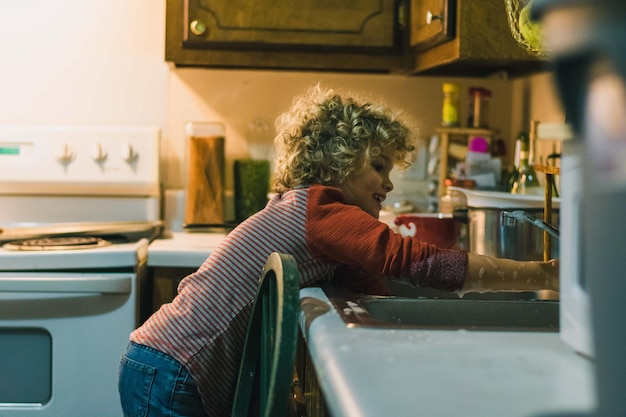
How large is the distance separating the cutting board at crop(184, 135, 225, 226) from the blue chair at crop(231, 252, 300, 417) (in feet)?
3.54

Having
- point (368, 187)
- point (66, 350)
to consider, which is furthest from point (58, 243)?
point (368, 187)

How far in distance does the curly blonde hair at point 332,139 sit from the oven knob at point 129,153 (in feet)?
2.97

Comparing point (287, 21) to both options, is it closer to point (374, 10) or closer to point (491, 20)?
point (374, 10)

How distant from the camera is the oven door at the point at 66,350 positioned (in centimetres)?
194

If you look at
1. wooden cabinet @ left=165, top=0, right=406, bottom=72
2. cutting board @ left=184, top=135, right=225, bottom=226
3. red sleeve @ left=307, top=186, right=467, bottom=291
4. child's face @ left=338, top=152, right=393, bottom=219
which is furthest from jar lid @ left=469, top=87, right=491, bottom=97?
red sleeve @ left=307, top=186, right=467, bottom=291

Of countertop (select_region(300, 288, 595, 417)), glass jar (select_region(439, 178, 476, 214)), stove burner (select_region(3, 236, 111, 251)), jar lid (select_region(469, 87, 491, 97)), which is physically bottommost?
stove burner (select_region(3, 236, 111, 251))

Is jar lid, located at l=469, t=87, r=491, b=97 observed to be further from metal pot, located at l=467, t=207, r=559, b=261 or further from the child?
the child

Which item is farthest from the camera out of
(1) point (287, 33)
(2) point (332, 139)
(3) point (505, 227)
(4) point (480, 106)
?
(4) point (480, 106)

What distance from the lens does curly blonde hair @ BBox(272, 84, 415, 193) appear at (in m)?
1.50

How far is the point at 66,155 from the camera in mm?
2385

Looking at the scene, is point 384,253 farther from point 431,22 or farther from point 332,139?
point 431,22

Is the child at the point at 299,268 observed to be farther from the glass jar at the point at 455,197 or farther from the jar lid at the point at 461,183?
the jar lid at the point at 461,183

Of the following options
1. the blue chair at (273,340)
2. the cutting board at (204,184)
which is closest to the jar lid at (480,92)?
the cutting board at (204,184)

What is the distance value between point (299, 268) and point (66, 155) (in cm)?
127
